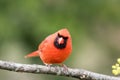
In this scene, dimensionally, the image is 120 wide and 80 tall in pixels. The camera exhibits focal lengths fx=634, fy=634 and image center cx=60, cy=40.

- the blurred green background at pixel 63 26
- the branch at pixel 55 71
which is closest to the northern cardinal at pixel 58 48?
the branch at pixel 55 71


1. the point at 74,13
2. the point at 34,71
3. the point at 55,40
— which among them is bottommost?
the point at 34,71

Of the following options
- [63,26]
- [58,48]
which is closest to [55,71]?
[58,48]

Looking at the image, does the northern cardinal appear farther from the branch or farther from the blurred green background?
the blurred green background

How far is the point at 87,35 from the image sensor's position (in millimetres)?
10758

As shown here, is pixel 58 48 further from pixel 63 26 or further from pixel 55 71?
pixel 63 26

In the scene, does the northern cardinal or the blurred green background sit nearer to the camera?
the northern cardinal

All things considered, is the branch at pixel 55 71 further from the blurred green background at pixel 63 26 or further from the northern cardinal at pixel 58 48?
the blurred green background at pixel 63 26

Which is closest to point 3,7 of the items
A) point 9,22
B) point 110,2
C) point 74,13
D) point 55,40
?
point 9,22

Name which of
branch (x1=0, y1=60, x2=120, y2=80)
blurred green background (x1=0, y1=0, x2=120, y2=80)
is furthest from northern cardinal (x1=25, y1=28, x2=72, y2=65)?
blurred green background (x1=0, y1=0, x2=120, y2=80)

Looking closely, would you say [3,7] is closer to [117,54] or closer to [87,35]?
[87,35]

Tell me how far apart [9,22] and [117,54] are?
2.40 m

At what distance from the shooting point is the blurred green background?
32.3 feet

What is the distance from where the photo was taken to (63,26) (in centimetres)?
954

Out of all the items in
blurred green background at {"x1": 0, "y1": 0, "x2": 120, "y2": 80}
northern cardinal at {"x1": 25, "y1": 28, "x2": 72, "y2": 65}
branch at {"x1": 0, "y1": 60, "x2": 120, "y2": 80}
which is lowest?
branch at {"x1": 0, "y1": 60, "x2": 120, "y2": 80}
